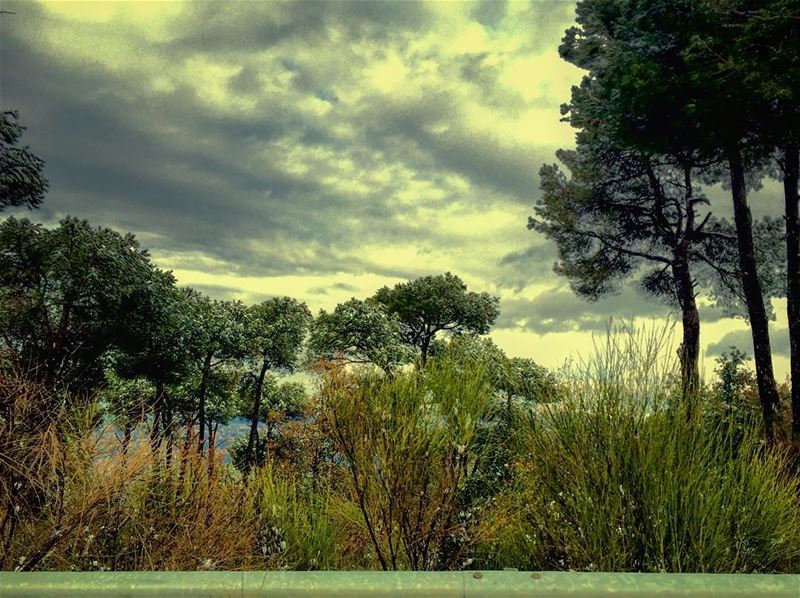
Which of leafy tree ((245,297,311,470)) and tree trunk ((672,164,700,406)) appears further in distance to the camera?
leafy tree ((245,297,311,470))

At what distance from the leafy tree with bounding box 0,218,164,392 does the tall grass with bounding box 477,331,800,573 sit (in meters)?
14.7

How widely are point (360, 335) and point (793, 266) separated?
42.8 feet

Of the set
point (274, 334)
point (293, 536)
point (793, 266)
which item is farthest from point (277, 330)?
point (293, 536)

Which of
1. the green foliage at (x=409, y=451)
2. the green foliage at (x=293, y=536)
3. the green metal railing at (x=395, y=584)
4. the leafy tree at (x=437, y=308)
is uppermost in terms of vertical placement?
the leafy tree at (x=437, y=308)

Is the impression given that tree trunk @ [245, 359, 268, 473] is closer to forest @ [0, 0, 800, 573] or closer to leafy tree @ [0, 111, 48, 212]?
forest @ [0, 0, 800, 573]

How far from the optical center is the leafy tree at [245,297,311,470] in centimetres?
2506

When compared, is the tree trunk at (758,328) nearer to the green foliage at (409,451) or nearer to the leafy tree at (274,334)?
the green foliage at (409,451)

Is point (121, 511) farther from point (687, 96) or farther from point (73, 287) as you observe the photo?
point (73, 287)

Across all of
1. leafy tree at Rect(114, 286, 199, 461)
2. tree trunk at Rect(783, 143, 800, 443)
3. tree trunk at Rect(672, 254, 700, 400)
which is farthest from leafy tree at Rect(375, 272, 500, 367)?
tree trunk at Rect(783, 143, 800, 443)

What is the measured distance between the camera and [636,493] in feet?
11.9

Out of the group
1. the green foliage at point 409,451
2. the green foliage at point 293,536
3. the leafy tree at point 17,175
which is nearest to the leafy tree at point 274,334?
the leafy tree at point 17,175

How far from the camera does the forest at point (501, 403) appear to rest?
3793mm

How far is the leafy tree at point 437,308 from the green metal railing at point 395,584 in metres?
23.8

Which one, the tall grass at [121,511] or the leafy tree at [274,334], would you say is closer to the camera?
the tall grass at [121,511]
